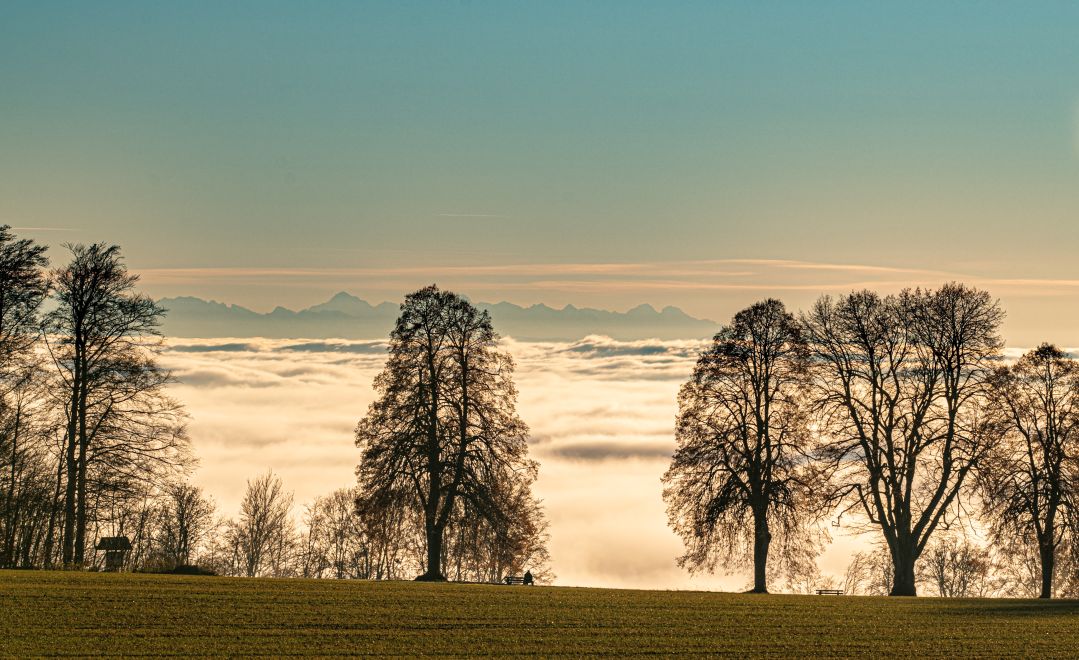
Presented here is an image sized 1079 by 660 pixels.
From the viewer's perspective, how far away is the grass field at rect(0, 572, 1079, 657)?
30.0 m

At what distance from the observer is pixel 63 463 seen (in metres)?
49.0

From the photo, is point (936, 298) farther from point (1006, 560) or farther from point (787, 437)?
point (1006, 560)

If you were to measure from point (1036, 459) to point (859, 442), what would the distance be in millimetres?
9040

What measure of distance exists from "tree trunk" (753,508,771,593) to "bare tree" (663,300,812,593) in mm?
44

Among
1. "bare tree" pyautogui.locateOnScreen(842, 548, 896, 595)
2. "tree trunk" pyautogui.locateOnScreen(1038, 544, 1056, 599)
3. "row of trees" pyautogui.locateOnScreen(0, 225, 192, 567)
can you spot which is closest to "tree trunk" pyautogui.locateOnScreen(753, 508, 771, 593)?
"tree trunk" pyautogui.locateOnScreen(1038, 544, 1056, 599)

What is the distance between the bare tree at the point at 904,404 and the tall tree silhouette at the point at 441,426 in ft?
47.7

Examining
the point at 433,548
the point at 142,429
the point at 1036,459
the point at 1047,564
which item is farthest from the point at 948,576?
the point at 142,429

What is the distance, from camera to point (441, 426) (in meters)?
51.3

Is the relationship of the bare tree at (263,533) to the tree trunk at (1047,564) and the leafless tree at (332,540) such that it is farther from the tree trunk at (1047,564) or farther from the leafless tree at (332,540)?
the tree trunk at (1047,564)

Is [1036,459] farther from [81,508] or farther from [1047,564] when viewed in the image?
[81,508]

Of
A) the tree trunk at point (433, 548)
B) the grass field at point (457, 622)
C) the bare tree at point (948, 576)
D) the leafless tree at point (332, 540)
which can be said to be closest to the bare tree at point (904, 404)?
the grass field at point (457, 622)

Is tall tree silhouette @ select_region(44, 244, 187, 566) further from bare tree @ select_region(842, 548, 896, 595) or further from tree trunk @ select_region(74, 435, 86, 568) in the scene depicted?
bare tree @ select_region(842, 548, 896, 595)

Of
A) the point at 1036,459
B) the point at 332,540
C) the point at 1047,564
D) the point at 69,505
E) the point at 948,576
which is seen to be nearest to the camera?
the point at 69,505

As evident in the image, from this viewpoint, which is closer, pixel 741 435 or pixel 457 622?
pixel 457 622
